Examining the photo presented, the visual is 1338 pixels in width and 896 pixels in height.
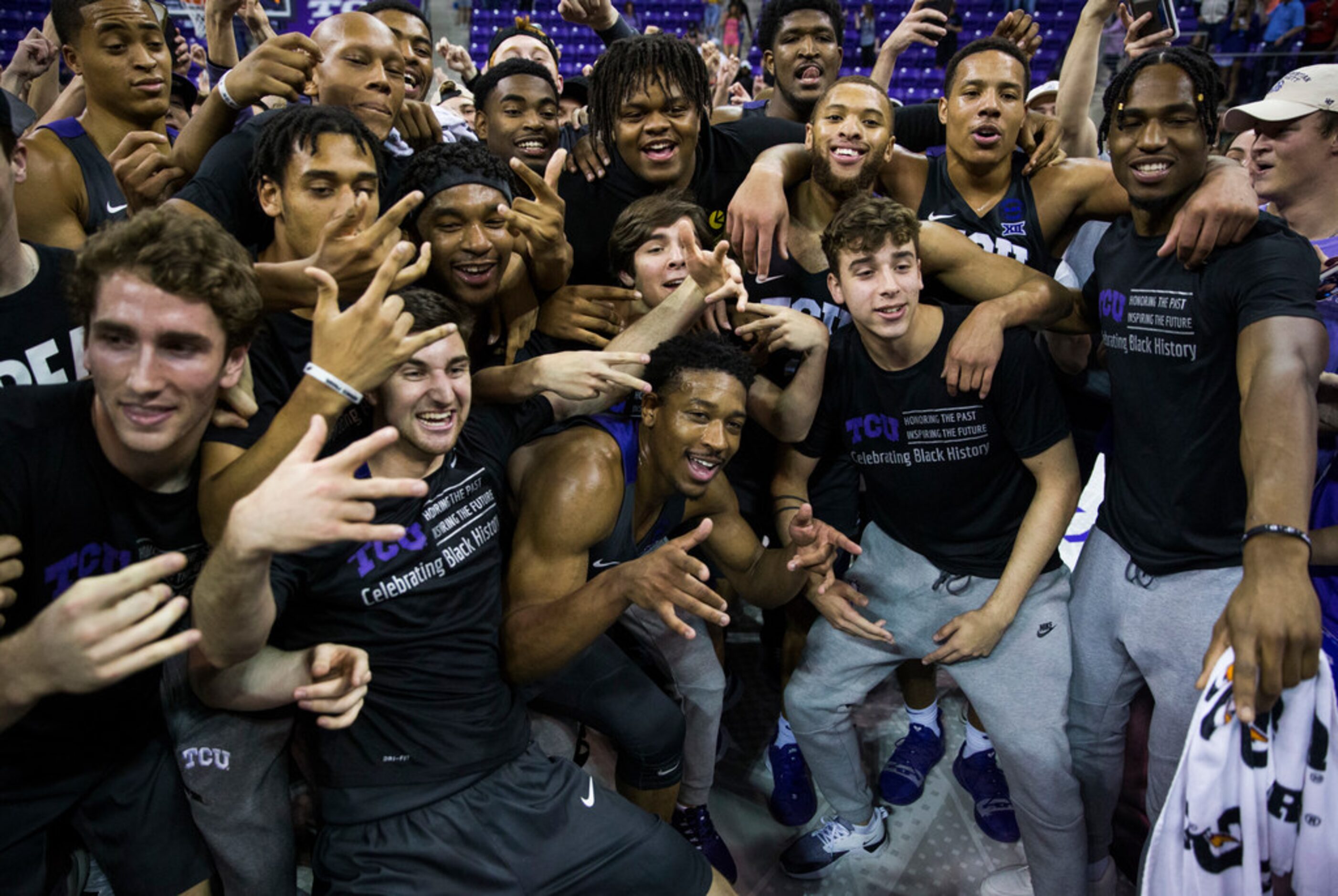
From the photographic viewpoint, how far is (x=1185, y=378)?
2631mm

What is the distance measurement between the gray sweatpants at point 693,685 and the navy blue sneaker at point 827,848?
0.37 m

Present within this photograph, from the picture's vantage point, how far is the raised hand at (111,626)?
156cm

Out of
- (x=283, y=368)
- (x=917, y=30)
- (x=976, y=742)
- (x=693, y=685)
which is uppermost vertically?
(x=917, y=30)

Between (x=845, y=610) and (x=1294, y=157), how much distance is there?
2.13 m

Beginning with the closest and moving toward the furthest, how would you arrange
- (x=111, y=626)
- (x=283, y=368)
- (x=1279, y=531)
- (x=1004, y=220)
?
(x=111, y=626) → (x=1279, y=531) → (x=283, y=368) → (x=1004, y=220)

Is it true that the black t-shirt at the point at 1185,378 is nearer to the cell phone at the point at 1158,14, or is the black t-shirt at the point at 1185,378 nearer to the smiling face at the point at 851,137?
the smiling face at the point at 851,137

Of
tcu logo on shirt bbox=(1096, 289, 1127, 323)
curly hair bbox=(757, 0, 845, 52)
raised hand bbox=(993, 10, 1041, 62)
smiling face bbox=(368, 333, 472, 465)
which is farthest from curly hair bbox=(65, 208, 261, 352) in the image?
raised hand bbox=(993, 10, 1041, 62)

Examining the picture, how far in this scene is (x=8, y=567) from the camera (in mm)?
1812

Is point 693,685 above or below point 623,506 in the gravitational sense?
below

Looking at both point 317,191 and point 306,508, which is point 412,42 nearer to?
point 317,191

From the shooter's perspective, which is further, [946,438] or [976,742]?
[976,742]

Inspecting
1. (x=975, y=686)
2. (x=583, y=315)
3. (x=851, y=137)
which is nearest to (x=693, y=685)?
(x=975, y=686)

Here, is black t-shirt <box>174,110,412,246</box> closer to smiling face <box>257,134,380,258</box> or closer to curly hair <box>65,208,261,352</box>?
smiling face <box>257,134,380,258</box>

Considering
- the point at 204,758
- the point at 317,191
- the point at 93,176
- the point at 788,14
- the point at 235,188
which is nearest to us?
the point at 204,758
